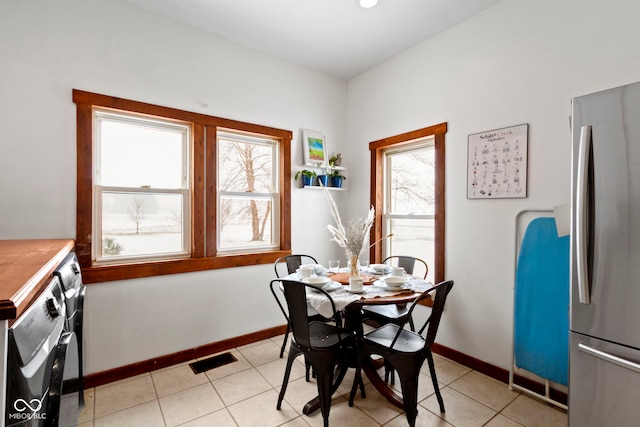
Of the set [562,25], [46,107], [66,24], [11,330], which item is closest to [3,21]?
[66,24]

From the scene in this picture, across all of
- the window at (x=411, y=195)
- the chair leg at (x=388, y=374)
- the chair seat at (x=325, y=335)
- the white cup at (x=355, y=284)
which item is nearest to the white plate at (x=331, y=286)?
the white cup at (x=355, y=284)

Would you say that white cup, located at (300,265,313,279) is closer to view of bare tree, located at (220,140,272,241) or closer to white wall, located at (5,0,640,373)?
white wall, located at (5,0,640,373)

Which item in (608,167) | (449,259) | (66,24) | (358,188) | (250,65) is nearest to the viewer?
(608,167)

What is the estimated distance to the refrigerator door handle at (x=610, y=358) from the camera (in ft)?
4.10

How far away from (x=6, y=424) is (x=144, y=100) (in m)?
2.41

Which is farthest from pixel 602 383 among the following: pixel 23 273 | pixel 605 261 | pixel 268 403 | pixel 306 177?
pixel 306 177

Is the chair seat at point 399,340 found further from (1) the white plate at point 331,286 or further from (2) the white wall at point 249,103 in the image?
(2) the white wall at point 249,103

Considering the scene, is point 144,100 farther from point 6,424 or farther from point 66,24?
point 6,424

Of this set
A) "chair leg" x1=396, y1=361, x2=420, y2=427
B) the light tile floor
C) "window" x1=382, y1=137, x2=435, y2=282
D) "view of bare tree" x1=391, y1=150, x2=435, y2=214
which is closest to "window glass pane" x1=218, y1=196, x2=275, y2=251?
the light tile floor

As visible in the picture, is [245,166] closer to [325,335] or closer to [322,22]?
[322,22]

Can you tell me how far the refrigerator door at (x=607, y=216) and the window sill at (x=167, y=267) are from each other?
2527 millimetres

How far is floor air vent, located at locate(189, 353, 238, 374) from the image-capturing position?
8.56 ft

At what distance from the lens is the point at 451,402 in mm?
2141

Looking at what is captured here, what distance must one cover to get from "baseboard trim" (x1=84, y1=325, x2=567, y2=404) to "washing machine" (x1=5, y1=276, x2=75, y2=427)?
1491 millimetres
